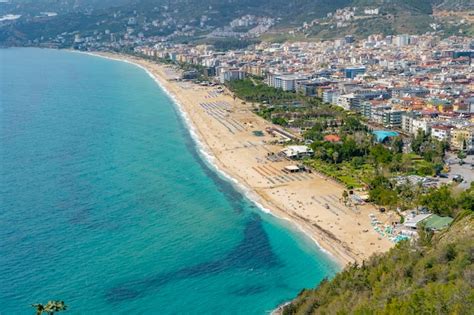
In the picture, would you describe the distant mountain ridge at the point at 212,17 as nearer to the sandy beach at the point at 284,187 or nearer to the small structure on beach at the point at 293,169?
the sandy beach at the point at 284,187

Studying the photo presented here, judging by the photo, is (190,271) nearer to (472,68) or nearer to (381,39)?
(472,68)

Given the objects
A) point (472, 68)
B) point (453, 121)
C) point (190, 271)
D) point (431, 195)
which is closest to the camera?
point (190, 271)

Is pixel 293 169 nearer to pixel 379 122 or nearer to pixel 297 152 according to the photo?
pixel 297 152

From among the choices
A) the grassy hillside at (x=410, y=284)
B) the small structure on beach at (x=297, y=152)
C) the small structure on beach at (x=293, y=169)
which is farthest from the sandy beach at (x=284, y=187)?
the grassy hillside at (x=410, y=284)

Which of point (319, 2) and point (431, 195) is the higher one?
point (319, 2)

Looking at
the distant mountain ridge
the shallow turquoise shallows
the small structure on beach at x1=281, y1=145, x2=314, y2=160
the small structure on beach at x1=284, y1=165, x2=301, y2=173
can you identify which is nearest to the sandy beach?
the small structure on beach at x1=284, y1=165, x2=301, y2=173

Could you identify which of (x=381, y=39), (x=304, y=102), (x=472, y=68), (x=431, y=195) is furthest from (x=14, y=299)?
(x=381, y=39)

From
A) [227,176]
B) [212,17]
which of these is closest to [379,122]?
[227,176]
